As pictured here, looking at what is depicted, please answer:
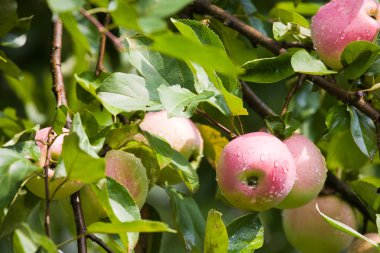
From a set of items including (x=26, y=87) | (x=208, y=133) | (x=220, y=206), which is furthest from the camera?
(x=220, y=206)

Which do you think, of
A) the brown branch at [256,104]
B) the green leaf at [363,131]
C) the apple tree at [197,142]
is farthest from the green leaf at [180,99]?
the brown branch at [256,104]

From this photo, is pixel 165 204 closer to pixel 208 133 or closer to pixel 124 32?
pixel 208 133

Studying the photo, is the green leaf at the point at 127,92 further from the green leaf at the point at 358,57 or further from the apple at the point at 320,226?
the apple at the point at 320,226

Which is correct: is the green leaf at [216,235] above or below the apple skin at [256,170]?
below

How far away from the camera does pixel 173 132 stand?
4.19 ft

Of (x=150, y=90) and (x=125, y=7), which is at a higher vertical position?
(x=125, y=7)

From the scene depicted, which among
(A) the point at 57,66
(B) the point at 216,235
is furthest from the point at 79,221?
(A) the point at 57,66

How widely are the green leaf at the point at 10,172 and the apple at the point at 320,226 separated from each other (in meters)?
0.61

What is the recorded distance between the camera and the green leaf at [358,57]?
1.17 metres

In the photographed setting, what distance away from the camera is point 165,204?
241cm

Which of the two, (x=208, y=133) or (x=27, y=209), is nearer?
(x=27, y=209)

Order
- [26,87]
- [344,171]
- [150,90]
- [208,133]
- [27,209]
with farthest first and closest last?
[26,87]
[344,171]
[208,133]
[27,209]
[150,90]

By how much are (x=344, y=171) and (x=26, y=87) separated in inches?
31.1

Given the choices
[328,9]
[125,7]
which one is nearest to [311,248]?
[328,9]
